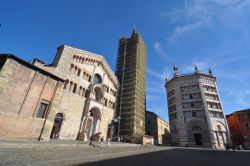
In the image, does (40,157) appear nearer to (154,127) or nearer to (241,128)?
(154,127)

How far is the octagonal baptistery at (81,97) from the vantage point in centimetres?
2077

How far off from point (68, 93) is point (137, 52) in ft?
89.2

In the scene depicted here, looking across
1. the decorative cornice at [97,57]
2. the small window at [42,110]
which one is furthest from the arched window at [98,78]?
the small window at [42,110]

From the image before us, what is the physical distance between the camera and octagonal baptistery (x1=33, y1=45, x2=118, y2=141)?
2077 cm

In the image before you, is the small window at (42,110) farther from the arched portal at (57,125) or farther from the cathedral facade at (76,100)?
the arched portal at (57,125)

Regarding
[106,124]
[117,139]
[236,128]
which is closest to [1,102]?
[106,124]

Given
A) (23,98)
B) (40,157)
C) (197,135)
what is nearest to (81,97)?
(23,98)

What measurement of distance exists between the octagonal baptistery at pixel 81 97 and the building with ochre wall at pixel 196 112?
21.3m

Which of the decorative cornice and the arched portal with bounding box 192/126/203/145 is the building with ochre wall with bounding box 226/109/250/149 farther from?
the decorative cornice

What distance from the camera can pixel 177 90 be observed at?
4581 centimetres

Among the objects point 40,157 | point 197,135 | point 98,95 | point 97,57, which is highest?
point 97,57

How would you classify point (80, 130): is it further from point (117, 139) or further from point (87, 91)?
point (117, 139)

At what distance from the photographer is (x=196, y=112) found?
134 feet

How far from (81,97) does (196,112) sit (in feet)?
108
